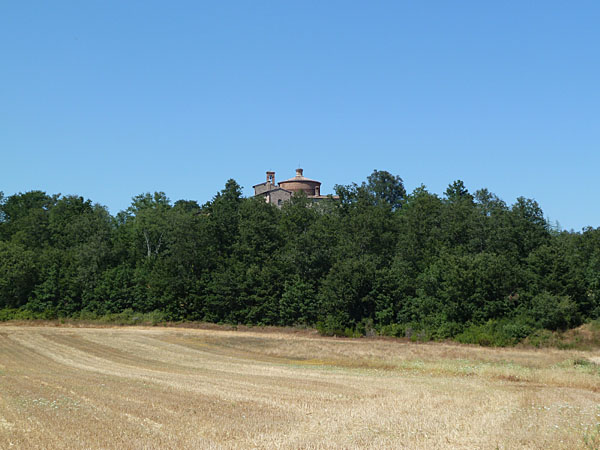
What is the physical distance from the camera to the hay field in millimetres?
14445

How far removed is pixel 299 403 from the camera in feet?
66.0

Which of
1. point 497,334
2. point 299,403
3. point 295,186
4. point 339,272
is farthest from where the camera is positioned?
point 295,186

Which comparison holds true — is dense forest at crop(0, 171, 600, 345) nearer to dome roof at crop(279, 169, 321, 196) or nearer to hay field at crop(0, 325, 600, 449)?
hay field at crop(0, 325, 600, 449)

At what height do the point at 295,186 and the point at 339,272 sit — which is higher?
the point at 295,186

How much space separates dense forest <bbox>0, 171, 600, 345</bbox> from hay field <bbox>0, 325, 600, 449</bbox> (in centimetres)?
1765

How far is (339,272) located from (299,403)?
44549mm

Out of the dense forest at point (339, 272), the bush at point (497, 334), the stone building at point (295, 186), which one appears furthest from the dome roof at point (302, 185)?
the bush at point (497, 334)

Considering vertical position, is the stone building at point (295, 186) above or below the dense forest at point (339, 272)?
above

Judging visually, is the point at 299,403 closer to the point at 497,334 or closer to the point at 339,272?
the point at 497,334

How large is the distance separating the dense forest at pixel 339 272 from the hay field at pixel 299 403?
57.9ft

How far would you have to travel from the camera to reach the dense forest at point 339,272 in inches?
2237

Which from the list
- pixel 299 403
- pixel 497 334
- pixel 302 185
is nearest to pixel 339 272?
pixel 497 334

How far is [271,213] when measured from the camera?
78.6 meters

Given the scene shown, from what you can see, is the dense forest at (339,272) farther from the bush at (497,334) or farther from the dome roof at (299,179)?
the dome roof at (299,179)
